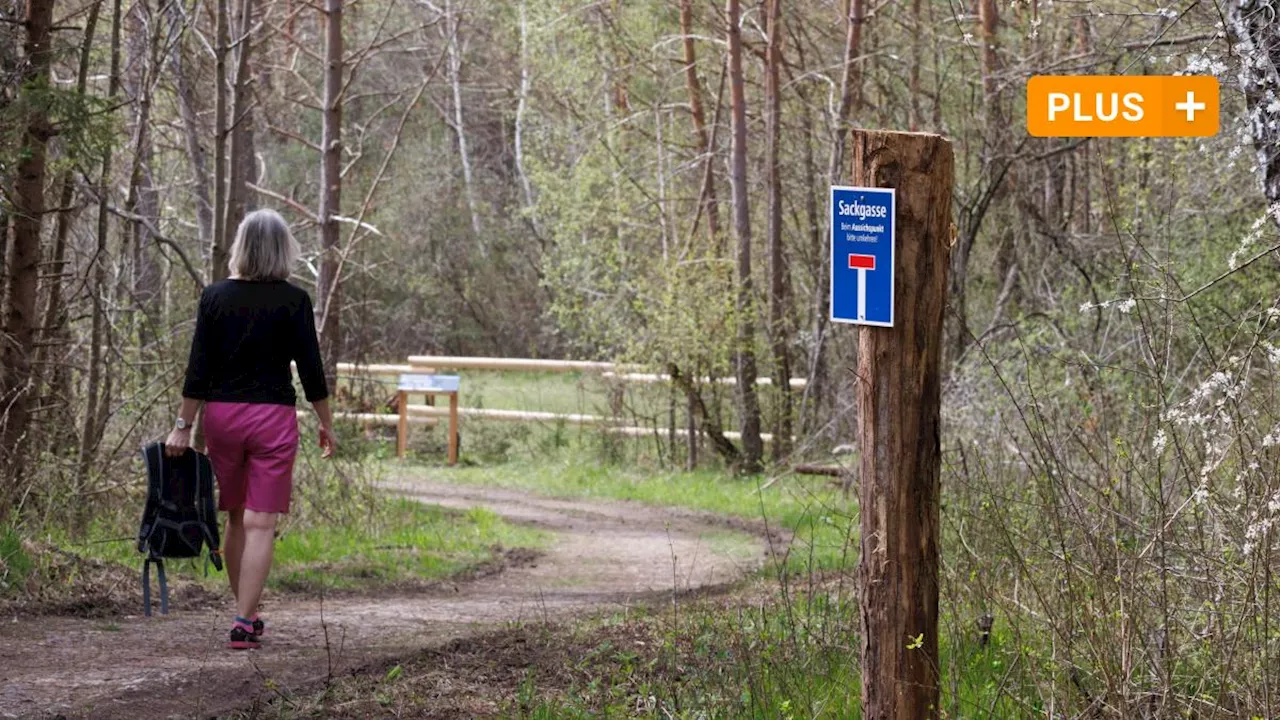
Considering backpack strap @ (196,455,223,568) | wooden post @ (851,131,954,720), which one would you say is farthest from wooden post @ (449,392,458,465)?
wooden post @ (851,131,954,720)

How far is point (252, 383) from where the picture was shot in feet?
24.0

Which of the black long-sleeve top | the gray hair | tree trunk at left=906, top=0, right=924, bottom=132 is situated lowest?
the black long-sleeve top

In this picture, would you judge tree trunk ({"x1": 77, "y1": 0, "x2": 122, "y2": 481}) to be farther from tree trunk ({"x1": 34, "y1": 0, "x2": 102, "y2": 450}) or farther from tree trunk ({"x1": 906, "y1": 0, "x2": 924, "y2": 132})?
tree trunk ({"x1": 906, "y1": 0, "x2": 924, "y2": 132})

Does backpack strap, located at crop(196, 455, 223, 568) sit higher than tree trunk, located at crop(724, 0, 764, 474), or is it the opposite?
tree trunk, located at crop(724, 0, 764, 474)

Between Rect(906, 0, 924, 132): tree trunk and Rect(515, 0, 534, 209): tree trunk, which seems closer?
Rect(906, 0, 924, 132): tree trunk

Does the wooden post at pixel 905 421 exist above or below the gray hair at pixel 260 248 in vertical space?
below

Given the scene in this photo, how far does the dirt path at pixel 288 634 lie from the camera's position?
6008 millimetres

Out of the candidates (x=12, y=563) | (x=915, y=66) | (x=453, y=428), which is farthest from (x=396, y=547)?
(x=453, y=428)

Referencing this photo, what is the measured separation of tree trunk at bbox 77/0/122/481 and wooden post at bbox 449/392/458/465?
11.1 m

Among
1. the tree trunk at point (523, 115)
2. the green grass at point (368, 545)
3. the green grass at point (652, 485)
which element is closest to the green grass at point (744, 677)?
the green grass at point (368, 545)

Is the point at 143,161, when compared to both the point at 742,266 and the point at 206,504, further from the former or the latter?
the point at 742,266

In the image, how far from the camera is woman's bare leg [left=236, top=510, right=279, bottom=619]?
7254 millimetres

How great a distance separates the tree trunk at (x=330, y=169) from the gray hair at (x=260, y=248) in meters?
6.89

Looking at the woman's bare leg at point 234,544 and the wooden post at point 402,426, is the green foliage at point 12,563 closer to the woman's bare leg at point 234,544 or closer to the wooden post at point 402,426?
the woman's bare leg at point 234,544
